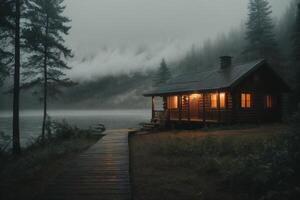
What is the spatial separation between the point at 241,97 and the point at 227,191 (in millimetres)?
16268

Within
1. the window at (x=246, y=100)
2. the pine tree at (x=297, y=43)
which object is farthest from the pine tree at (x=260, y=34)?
the window at (x=246, y=100)

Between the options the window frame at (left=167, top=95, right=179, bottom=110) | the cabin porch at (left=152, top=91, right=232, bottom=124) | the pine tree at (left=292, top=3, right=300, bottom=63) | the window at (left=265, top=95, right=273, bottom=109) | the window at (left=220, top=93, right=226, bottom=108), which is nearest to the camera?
the cabin porch at (left=152, top=91, right=232, bottom=124)

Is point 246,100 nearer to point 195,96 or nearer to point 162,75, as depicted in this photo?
point 195,96

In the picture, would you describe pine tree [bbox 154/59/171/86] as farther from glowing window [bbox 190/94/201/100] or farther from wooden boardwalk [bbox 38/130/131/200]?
wooden boardwalk [bbox 38/130/131/200]

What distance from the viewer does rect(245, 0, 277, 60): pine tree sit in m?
37.4

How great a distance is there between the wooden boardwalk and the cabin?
13081 millimetres

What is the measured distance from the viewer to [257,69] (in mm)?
21250

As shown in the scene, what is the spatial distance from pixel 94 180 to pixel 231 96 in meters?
16.0

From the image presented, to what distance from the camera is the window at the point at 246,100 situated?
68.3ft

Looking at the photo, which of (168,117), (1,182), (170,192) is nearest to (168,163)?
(170,192)

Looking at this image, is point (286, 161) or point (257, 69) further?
point (257, 69)

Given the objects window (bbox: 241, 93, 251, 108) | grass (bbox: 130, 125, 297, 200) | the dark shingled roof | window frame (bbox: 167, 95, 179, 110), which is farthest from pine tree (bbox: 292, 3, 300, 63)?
grass (bbox: 130, 125, 297, 200)

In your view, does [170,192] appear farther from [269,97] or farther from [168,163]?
[269,97]

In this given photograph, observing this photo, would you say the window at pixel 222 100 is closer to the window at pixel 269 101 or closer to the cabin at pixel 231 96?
the cabin at pixel 231 96
